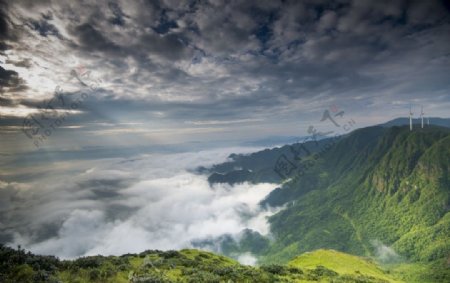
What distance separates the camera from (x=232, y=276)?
89.5 ft

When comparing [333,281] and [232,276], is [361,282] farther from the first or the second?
[232,276]

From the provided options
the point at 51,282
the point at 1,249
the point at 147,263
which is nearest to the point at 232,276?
the point at 147,263

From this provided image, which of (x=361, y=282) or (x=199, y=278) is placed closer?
(x=199, y=278)

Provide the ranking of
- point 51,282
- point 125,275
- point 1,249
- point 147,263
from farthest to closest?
point 147,263 < point 125,275 < point 1,249 < point 51,282

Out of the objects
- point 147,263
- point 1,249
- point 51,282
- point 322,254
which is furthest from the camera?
point 322,254

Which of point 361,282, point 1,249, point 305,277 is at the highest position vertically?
point 1,249

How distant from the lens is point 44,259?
22156mm

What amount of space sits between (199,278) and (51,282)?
11.6 m

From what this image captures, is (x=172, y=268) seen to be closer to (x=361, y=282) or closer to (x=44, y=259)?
(x=44, y=259)

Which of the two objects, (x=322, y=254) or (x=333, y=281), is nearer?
(x=333, y=281)

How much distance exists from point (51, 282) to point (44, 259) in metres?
5.73

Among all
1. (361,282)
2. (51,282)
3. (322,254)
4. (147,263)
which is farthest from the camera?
(322,254)

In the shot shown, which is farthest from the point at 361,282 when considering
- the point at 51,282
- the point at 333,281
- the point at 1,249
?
the point at 1,249

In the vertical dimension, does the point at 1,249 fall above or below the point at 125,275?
above
